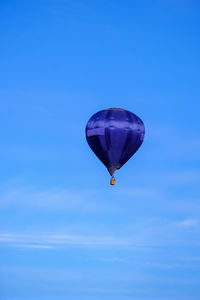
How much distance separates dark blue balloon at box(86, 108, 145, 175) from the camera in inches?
3757

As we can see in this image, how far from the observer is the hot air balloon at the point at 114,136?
95.4m

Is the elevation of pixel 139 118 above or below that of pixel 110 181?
above

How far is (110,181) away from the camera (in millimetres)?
95188

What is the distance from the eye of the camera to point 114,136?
3755 inches

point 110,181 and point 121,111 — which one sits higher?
point 121,111

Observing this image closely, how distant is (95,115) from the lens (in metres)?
97.2

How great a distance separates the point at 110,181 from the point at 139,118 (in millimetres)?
6718

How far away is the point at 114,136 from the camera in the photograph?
313 feet

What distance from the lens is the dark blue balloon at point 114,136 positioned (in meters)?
→ 95.4

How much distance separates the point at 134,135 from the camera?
96.1 m

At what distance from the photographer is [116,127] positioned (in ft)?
313

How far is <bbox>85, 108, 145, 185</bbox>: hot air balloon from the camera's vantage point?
95.4 meters

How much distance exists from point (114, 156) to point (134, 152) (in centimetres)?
223

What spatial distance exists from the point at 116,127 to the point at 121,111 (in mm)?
1973
